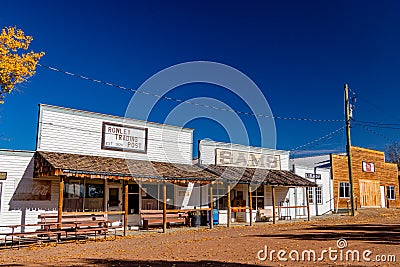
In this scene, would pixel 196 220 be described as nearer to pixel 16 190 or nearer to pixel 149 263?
pixel 16 190

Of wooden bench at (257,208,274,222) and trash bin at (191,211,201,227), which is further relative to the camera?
wooden bench at (257,208,274,222)

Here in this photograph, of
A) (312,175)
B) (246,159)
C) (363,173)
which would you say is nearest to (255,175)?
(246,159)

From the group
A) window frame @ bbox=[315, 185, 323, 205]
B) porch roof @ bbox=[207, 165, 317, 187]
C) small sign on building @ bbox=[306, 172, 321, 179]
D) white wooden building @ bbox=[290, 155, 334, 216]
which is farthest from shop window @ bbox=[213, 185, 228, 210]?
window frame @ bbox=[315, 185, 323, 205]

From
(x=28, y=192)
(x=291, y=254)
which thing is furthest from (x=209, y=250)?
(x=28, y=192)

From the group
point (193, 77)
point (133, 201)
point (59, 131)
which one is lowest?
point (133, 201)

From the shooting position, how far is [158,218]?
19.7m

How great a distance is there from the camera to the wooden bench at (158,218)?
753 inches

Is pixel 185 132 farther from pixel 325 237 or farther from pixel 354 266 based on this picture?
pixel 354 266

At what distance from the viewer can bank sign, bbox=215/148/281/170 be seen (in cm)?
2448

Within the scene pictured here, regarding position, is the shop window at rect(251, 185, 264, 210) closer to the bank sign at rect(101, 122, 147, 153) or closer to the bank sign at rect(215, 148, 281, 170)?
the bank sign at rect(215, 148, 281, 170)

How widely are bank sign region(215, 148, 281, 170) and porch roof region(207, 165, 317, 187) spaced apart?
48cm

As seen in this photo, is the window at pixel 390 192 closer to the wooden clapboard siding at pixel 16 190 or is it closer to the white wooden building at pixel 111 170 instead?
the white wooden building at pixel 111 170

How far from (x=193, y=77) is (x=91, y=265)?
13226mm

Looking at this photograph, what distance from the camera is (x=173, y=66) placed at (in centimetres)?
2031
